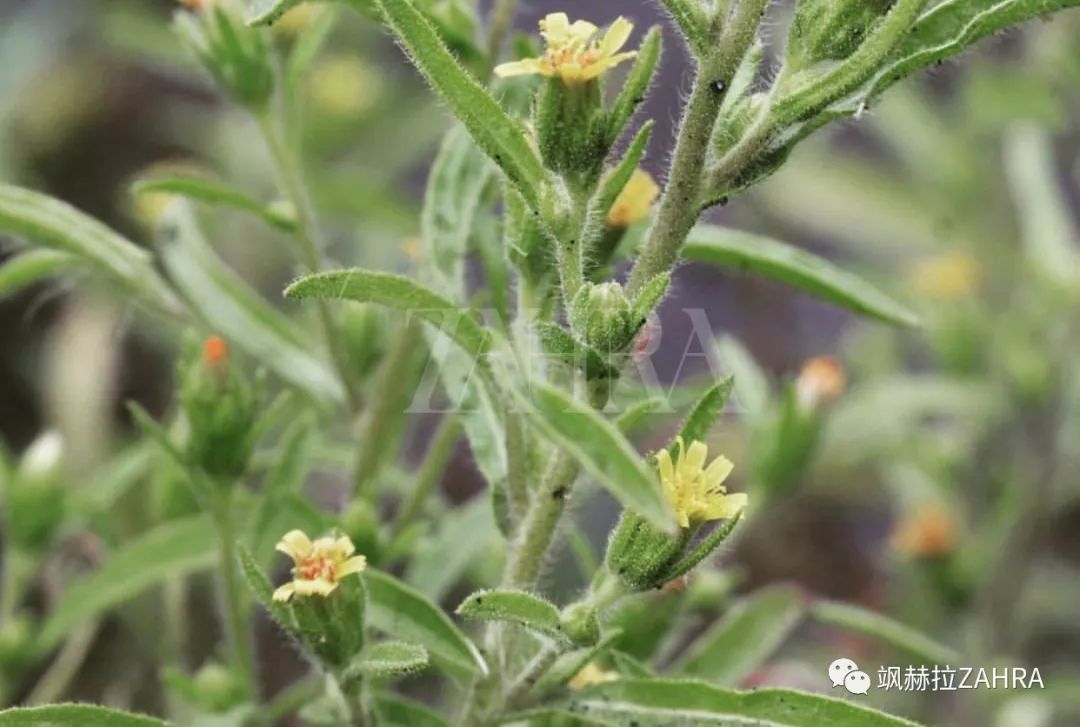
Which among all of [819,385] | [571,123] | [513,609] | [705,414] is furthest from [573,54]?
[819,385]

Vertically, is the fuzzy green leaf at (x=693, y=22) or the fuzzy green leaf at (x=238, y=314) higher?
the fuzzy green leaf at (x=693, y=22)

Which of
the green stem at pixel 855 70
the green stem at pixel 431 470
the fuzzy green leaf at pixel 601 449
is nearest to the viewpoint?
the fuzzy green leaf at pixel 601 449

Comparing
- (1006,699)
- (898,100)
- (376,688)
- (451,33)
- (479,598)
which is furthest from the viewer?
(898,100)

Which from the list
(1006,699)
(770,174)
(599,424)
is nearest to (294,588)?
(599,424)

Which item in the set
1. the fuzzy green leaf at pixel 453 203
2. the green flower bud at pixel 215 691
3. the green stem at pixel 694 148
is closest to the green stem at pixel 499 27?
the fuzzy green leaf at pixel 453 203

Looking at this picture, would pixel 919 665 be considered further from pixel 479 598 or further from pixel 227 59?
pixel 227 59

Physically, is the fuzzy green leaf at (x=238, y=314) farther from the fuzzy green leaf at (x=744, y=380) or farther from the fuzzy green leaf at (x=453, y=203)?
the fuzzy green leaf at (x=744, y=380)
